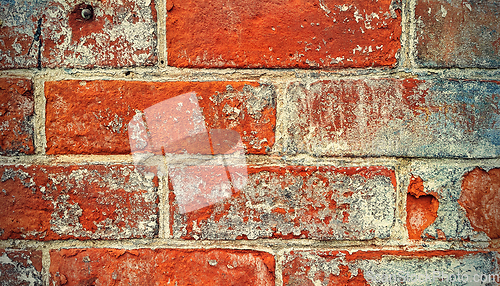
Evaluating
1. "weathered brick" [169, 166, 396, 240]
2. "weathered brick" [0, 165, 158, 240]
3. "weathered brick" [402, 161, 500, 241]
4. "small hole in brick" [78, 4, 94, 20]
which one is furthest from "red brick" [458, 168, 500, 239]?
"small hole in brick" [78, 4, 94, 20]

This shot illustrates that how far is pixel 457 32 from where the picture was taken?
46 cm

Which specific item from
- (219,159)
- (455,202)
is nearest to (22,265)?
(219,159)

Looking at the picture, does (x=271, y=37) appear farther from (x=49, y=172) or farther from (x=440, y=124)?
(x=49, y=172)

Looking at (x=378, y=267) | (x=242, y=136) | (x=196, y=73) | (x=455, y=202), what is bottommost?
(x=378, y=267)

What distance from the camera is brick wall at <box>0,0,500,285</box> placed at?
450 mm

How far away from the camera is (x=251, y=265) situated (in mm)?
460

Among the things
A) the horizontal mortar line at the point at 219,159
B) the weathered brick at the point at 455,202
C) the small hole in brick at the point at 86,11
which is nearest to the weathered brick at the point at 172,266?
the horizontal mortar line at the point at 219,159

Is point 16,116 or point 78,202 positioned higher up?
point 16,116

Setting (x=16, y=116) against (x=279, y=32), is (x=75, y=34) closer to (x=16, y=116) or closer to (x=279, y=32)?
(x=16, y=116)

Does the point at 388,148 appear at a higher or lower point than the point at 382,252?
higher

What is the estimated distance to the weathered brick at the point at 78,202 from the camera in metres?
0.45

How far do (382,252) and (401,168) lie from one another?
5.6 inches

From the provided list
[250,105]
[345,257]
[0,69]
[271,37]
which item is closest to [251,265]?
[345,257]

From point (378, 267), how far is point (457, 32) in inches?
15.9
